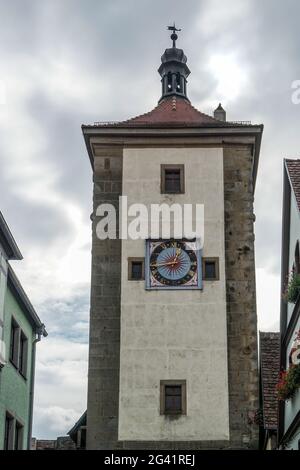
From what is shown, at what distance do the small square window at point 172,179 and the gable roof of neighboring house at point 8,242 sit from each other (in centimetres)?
721

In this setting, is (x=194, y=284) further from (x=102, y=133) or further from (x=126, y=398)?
(x=102, y=133)

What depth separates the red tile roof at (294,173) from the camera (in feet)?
64.3

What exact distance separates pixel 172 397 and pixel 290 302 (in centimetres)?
806

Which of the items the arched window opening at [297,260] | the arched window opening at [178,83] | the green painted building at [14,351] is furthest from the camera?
the arched window opening at [178,83]

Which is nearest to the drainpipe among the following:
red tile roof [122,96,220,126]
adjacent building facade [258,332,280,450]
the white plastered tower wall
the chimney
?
the white plastered tower wall

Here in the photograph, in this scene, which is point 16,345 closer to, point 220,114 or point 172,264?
point 172,264

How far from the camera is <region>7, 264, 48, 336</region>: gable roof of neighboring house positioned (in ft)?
77.2

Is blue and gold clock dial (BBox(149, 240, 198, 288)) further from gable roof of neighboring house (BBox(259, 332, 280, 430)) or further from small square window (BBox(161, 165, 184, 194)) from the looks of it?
gable roof of neighboring house (BBox(259, 332, 280, 430))

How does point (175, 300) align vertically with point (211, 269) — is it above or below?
below

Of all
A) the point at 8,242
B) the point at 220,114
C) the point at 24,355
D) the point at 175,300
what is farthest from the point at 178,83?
the point at 8,242

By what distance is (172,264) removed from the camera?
1081 inches

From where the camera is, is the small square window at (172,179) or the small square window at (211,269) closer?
the small square window at (211,269)

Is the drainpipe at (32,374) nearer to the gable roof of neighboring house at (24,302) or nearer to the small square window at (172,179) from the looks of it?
the gable roof of neighboring house at (24,302)

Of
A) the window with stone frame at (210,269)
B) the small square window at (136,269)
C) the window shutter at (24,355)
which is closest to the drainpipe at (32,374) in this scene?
the window shutter at (24,355)
